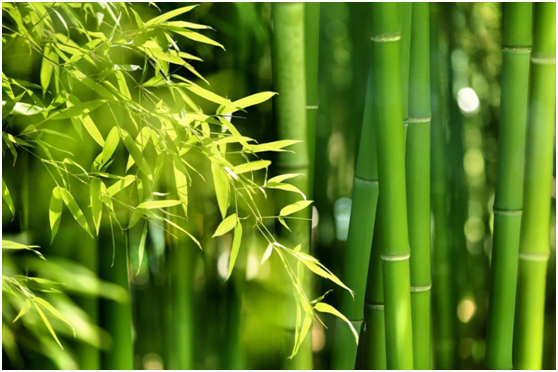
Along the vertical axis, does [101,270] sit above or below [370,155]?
below

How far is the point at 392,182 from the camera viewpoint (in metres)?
0.84

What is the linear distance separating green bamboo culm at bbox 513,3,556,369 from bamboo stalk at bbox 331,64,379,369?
30 centimetres

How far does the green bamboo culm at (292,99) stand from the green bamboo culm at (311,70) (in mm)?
24

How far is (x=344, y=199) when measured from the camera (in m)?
0.99

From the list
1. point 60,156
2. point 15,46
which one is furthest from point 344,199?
point 15,46

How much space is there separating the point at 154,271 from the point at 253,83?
0.41m

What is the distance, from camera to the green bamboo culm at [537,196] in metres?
0.87

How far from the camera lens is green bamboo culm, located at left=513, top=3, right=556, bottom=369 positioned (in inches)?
34.4

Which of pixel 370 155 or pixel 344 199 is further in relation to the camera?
pixel 344 199

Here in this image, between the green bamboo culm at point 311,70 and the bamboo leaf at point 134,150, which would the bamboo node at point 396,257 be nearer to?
the green bamboo culm at point 311,70

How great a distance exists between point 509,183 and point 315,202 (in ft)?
1.16

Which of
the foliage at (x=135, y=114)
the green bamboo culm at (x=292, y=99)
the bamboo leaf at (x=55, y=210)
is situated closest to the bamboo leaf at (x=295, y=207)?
the foliage at (x=135, y=114)

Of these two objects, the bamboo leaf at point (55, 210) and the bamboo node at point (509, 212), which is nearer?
the bamboo leaf at point (55, 210)

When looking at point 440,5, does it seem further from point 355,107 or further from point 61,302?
point 61,302
